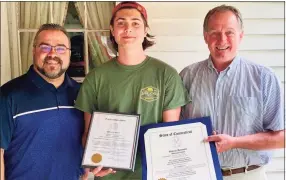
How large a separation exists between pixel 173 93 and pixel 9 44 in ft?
5.60

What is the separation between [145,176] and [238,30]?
1.06 metres

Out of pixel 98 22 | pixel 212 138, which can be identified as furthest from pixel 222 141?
pixel 98 22

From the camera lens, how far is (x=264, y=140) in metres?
1.85

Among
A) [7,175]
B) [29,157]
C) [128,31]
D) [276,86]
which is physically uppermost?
[128,31]

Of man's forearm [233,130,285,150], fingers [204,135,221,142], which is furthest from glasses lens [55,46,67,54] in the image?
man's forearm [233,130,285,150]

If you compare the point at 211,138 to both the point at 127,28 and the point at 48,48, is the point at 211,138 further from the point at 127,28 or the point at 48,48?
the point at 48,48

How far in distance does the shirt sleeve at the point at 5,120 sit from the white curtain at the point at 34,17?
93 centimetres

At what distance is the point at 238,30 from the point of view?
1.83 m

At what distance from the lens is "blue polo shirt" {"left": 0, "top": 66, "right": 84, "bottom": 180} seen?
6.12 feet

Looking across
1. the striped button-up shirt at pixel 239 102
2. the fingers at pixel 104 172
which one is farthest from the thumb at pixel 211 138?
the fingers at pixel 104 172

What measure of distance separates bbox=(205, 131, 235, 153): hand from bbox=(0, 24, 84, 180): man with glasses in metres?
0.88

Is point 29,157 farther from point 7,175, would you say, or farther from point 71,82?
point 71,82

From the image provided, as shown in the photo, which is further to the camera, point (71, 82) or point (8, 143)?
point (71, 82)

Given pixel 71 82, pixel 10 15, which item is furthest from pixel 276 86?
pixel 10 15
